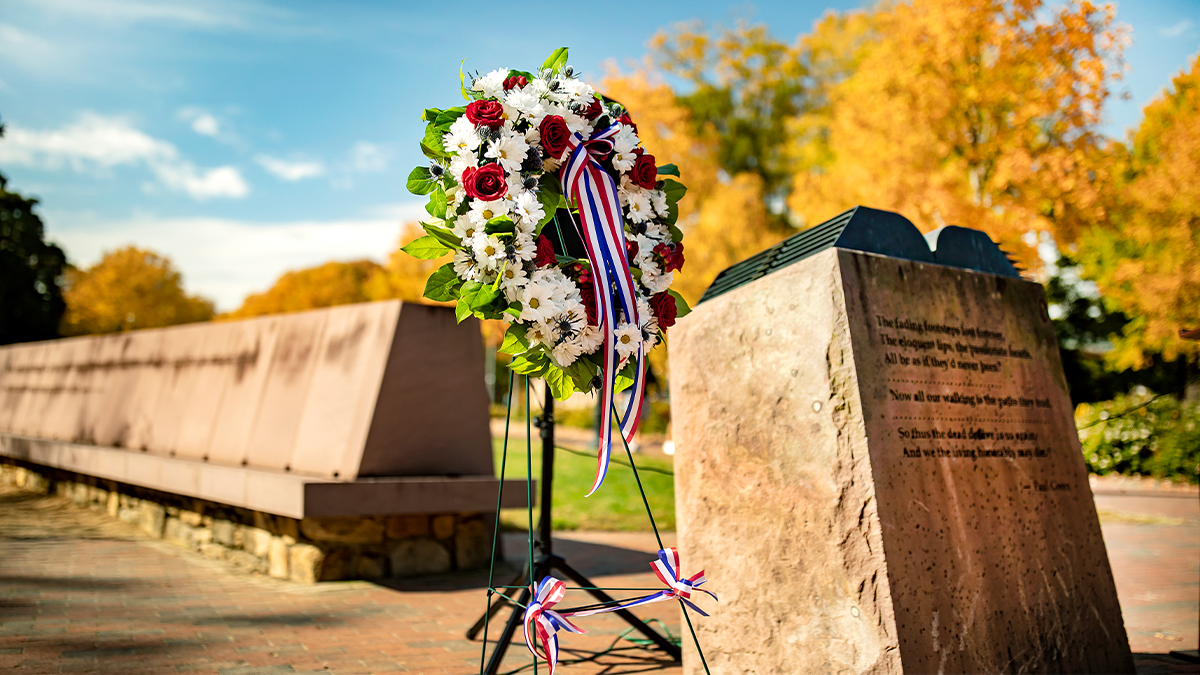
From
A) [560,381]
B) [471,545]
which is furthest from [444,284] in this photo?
[471,545]

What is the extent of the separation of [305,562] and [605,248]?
12.6ft

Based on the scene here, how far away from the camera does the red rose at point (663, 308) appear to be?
9.96 feet

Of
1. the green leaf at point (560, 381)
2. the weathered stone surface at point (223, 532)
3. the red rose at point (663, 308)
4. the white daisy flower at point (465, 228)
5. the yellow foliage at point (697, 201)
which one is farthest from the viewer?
the yellow foliage at point (697, 201)

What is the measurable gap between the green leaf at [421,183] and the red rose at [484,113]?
0.30 meters

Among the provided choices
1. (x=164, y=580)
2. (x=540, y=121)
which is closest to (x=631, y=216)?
(x=540, y=121)

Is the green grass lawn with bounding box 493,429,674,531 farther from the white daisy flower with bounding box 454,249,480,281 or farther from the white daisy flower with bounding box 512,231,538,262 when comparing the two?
the white daisy flower with bounding box 512,231,538,262

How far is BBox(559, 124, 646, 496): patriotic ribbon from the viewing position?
2.75 metres

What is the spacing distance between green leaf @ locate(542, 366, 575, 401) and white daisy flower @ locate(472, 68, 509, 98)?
1026mm

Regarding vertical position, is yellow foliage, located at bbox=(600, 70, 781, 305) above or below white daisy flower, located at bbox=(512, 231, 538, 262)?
above

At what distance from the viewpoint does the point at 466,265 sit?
2.76 m

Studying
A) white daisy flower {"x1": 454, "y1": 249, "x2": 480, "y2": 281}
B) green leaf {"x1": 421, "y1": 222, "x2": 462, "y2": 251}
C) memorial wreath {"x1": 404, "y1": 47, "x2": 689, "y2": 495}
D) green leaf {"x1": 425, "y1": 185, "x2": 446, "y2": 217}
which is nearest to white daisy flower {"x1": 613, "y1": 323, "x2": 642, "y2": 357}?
memorial wreath {"x1": 404, "y1": 47, "x2": 689, "y2": 495}

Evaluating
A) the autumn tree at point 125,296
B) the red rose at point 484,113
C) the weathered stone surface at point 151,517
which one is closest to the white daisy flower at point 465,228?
the red rose at point 484,113

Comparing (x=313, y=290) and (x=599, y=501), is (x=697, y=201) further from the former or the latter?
(x=313, y=290)

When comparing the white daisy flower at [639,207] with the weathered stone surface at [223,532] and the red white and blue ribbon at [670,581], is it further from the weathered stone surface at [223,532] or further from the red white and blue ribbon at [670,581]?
the weathered stone surface at [223,532]
